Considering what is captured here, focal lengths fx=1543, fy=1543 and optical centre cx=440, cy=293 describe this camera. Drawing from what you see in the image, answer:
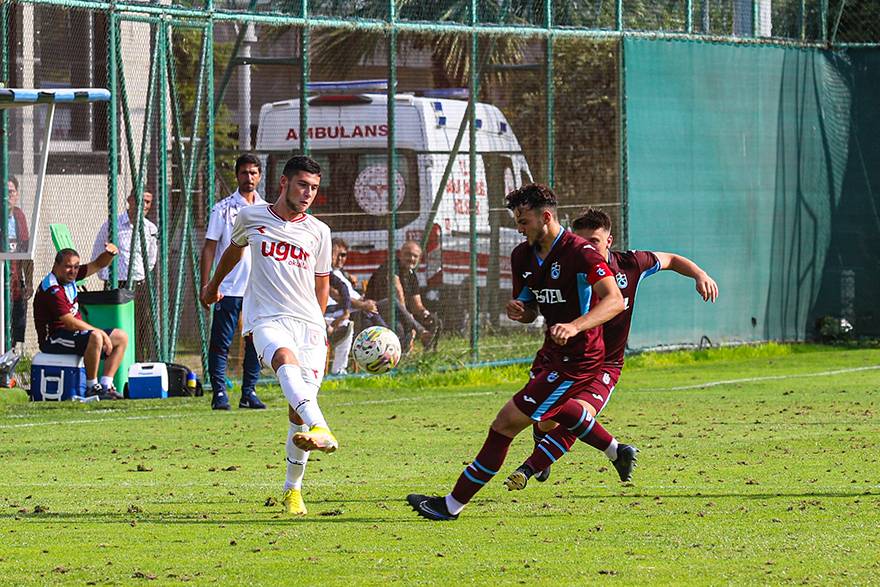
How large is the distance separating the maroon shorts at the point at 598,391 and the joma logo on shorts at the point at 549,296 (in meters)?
0.62

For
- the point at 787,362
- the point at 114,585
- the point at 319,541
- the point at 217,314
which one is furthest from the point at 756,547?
the point at 787,362

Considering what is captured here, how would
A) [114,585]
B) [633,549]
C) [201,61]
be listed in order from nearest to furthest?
[114,585] → [633,549] → [201,61]

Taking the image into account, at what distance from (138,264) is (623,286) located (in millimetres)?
7499

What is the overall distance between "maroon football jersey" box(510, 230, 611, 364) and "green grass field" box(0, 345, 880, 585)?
2.92 ft

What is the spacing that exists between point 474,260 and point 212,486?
8.40 m

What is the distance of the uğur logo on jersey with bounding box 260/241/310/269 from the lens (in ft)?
29.0

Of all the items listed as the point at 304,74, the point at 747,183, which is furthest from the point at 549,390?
the point at 747,183

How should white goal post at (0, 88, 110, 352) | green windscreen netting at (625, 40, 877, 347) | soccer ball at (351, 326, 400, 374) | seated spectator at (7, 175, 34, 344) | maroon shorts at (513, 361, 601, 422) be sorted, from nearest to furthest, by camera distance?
maroon shorts at (513, 361, 601, 422) < soccer ball at (351, 326, 400, 374) < white goal post at (0, 88, 110, 352) < seated spectator at (7, 175, 34, 344) < green windscreen netting at (625, 40, 877, 347)

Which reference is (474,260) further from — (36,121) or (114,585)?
(114,585)

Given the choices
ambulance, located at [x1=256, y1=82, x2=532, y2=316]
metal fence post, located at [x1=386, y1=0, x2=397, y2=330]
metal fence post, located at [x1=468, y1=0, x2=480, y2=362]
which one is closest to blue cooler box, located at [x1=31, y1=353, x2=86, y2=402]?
ambulance, located at [x1=256, y1=82, x2=532, y2=316]

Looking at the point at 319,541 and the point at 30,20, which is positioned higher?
the point at 30,20

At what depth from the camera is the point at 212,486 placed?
964 centimetres

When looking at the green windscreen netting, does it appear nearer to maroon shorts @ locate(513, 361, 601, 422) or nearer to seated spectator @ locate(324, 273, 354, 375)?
seated spectator @ locate(324, 273, 354, 375)

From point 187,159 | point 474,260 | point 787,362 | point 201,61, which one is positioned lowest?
point 787,362
